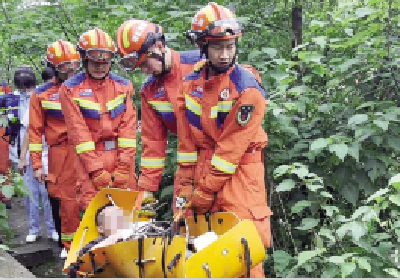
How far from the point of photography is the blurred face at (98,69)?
387cm

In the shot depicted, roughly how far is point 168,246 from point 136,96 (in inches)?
135

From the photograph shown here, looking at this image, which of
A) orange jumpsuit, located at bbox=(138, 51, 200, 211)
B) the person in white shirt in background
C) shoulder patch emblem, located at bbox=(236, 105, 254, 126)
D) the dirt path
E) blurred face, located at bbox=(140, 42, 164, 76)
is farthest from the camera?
the person in white shirt in background

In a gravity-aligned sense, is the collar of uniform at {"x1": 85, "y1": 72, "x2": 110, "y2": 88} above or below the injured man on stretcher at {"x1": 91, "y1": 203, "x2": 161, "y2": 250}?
above

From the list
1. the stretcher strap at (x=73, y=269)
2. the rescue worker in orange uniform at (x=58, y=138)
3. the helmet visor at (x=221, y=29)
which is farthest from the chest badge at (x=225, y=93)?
the rescue worker in orange uniform at (x=58, y=138)

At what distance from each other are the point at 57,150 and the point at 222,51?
2.54 metres

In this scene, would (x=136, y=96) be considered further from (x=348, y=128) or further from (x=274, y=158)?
(x=348, y=128)

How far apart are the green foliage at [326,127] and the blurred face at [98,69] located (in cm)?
71

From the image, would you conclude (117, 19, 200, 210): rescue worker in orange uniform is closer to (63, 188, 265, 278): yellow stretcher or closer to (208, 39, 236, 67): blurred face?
(208, 39, 236, 67): blurred face

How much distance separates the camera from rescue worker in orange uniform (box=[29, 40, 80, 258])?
180 inches

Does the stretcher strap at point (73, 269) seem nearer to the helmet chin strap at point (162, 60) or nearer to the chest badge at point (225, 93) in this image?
the chest badge at point (225, 93)

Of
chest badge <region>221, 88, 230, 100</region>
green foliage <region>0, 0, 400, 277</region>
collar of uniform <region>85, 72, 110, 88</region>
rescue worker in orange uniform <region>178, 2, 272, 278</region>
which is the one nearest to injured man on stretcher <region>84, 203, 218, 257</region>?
rescue worker in orange uniform <region>178, 2, 272, 278</region>

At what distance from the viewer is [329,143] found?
3178 mm

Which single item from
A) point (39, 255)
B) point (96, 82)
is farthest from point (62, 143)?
point (39, 255)

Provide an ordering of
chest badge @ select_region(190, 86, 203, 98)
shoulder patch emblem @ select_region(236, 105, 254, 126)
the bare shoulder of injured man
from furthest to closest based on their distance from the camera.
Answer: the bare shoulder of injured man, chest badge @ select_region(190, 86, 203, 98), shoulder patch emblem @ select_region(236, 105, 254, 126)
